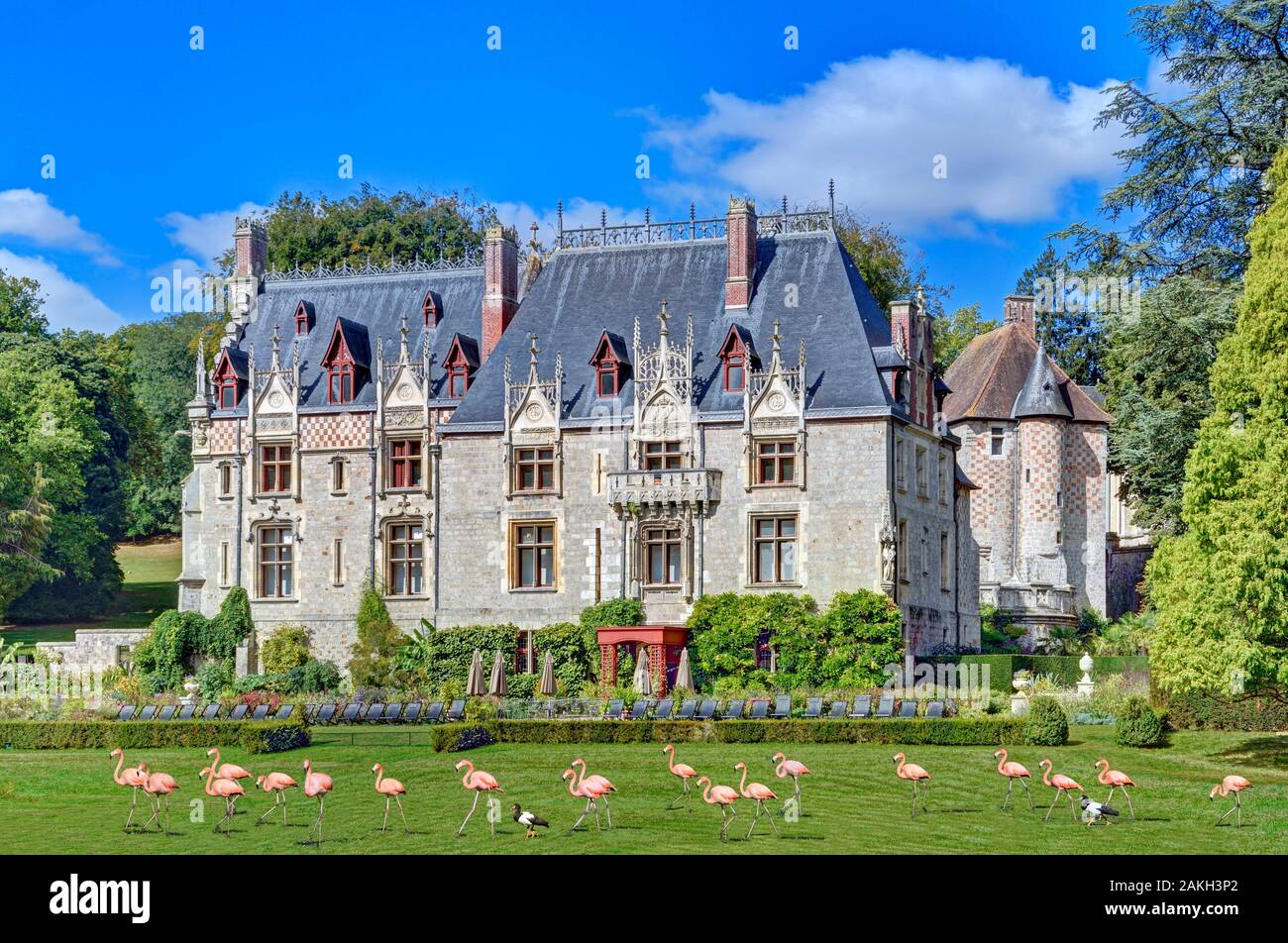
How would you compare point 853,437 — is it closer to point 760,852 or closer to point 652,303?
point 652,303

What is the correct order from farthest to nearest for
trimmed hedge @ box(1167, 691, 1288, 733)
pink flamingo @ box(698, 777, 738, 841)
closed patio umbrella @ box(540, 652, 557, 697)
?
closed patio umbrella @ box(540, 652, 557, 697)
trimmed hedge @ box(1167, 691, 1288, 733)
pink flamingo @ box(698, 777, 738, 841)

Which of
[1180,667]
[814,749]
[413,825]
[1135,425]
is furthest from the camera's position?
[1135,425]

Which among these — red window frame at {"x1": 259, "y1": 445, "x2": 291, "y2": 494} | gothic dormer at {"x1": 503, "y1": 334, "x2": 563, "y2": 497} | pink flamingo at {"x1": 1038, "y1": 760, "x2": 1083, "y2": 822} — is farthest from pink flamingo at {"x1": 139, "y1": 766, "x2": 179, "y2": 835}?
red window frame at {"x1": 259, "y1": 445, "x2": 291, "y2": 494}

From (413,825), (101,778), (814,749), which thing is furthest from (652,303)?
(413,825)

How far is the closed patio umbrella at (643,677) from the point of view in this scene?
4744cm

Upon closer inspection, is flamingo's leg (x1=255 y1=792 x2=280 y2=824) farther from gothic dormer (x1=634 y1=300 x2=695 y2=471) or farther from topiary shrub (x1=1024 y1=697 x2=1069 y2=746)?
gothic dormer (x1=634 y1=300 x2=695 y2=471)

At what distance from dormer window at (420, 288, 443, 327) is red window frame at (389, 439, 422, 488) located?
3.99 metres

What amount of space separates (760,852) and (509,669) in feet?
83.6

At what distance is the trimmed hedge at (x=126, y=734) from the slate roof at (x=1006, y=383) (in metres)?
28.9

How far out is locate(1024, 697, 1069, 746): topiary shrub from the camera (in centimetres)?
3825

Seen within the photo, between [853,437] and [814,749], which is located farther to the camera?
[853,437]

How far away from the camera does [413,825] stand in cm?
2938

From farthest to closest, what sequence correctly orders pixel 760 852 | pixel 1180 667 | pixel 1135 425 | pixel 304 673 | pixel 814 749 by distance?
pixel 304 673
pixel 1135 425
pixel 814 749
pixel 1180 667
pixel 760 852

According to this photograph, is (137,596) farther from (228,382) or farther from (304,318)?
(304,318)
